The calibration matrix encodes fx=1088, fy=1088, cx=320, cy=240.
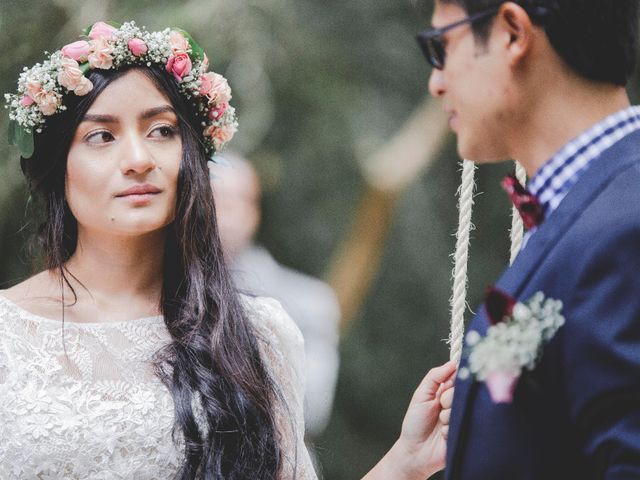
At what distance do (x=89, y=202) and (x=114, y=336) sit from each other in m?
0.26

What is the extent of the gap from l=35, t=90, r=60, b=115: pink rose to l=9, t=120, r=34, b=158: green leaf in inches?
2.4

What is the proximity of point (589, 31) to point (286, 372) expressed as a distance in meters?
1.10

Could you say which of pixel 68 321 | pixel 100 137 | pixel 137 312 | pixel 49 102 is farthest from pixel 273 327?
pixel 49 102

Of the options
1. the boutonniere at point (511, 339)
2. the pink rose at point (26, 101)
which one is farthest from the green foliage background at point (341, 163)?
the boutonniere at point (511, 339)

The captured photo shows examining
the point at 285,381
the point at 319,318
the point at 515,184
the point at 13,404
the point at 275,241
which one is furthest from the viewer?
the point at 275,241

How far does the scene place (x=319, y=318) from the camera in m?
4.05

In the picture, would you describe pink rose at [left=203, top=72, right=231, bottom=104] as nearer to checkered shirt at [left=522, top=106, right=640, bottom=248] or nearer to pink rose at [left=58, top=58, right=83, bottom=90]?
pink rose at [left=58, top=58, right=83, bottom=90]

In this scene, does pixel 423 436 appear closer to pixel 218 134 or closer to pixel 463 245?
pixel 463 245

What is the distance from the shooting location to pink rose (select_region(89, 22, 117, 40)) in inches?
Answer: 80.9

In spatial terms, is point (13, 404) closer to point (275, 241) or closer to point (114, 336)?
point (114, 336)

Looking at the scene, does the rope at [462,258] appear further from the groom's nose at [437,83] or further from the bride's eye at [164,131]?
the bride's eye at [164,131]

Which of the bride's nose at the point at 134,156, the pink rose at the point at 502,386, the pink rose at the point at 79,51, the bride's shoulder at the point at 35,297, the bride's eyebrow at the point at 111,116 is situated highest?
the pink rose at the point at 79,51

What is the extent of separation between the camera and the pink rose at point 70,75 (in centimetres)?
198

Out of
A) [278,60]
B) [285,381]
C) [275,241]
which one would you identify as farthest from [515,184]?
[275,241]
